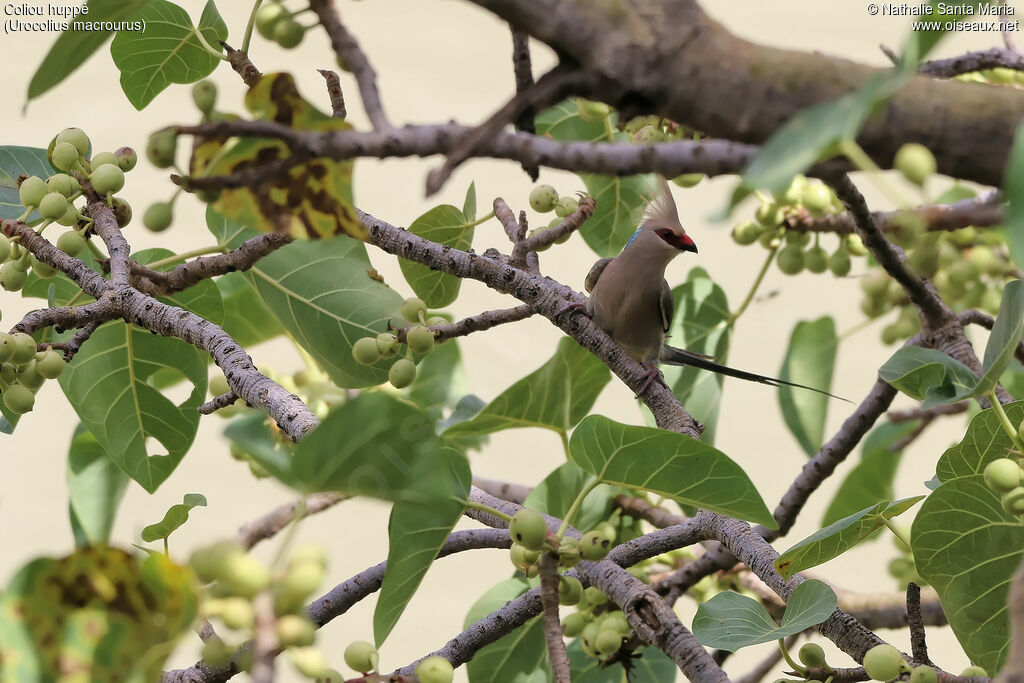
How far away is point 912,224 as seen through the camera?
0.51 meters

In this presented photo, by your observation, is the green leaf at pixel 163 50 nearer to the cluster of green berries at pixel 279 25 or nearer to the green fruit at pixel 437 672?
the cluster of green berries at pixel 279 25

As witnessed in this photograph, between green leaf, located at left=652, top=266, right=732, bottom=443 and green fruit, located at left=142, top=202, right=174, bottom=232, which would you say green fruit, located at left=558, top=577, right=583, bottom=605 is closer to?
green fruit, located at left=142, top=202, right=174, bottom=232

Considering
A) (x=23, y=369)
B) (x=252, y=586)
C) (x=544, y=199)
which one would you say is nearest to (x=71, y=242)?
(x=23, y=369)

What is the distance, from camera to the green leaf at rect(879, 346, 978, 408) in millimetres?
1167

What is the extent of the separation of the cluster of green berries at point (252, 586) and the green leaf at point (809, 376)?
150 centimetres

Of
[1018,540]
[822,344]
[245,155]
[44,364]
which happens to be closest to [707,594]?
[822,344]

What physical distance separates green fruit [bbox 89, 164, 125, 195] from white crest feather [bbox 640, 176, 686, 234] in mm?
1126

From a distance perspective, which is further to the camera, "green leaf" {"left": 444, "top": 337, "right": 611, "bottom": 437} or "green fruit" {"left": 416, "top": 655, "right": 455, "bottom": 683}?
"green leaf" {"left": 444, "top": 337, "right": 611, "bottom": 437}

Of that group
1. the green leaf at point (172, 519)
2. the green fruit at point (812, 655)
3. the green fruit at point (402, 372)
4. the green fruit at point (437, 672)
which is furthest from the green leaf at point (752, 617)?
the green leaf at point (172, 519)

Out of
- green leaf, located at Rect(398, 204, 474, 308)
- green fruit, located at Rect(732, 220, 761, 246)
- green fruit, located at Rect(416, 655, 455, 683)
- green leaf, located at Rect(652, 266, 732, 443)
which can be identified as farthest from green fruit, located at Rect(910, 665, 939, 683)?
green fruit, located at Rect(732, 220, 761, 246)

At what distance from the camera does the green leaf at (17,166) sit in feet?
4.53

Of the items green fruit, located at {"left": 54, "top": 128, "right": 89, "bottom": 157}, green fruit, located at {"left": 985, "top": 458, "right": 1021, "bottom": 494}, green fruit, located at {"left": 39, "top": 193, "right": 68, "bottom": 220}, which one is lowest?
green fruit, located at {"left": 985, "top": 458, "right": 1021, "bottom": 494}

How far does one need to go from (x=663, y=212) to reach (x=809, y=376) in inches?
18.2

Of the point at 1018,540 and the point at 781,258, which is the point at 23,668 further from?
the point at 781,258
